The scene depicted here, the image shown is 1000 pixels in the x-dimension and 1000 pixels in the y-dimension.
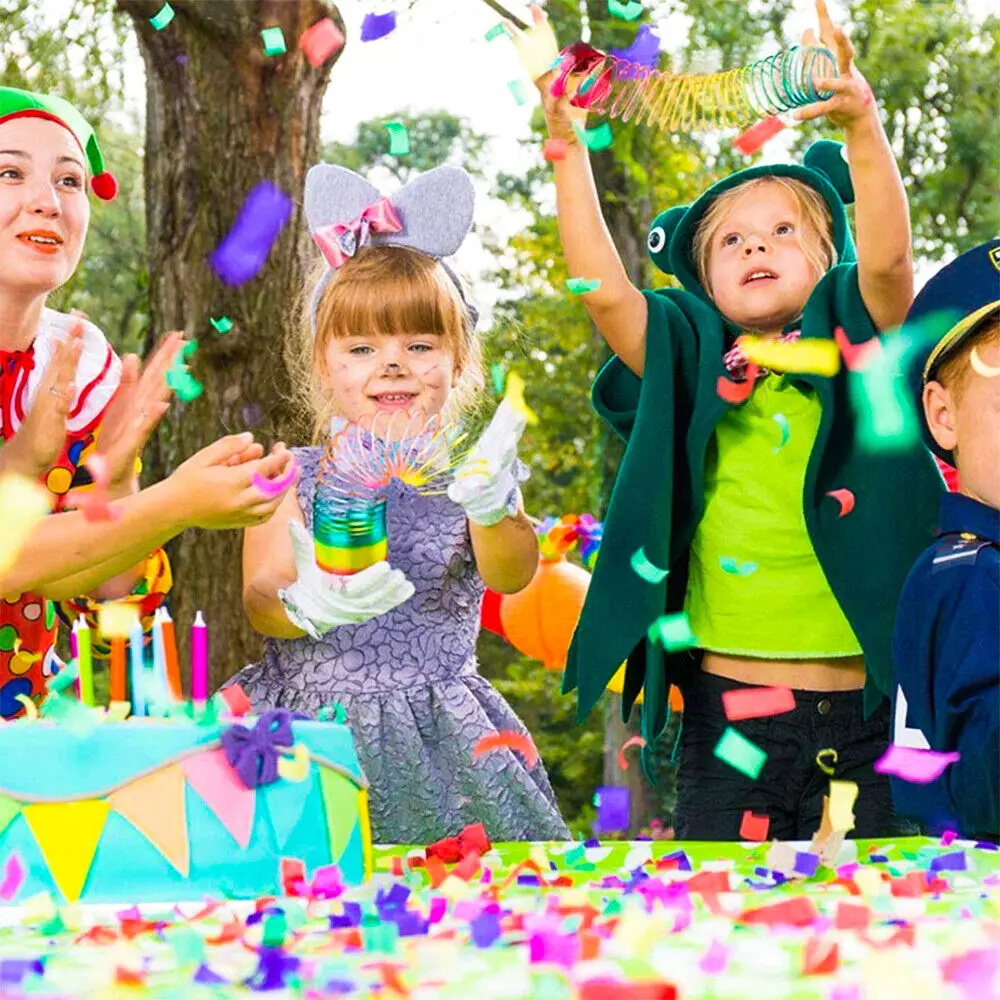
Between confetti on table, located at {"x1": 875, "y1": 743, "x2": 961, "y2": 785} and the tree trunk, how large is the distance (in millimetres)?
1476

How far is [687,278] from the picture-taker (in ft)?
6.94

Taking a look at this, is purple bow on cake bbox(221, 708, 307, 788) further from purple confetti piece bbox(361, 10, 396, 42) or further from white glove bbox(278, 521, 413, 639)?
purple confetti piece bbox(361, 10, 396, 42)

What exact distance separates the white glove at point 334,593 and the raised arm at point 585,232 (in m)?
0.48

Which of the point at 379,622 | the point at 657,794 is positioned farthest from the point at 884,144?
the point at 657,794

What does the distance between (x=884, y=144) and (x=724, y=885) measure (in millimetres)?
962

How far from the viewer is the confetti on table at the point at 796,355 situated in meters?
1.90

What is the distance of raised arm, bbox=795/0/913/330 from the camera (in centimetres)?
166

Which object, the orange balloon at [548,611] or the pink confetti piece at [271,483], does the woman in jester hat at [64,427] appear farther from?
the orange balloon at [548,611]

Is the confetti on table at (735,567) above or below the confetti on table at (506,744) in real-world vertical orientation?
above

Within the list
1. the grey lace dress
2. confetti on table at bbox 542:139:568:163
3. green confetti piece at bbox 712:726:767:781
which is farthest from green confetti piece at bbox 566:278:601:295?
green confetti piece at bbox 712:726:767:781

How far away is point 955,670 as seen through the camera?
1.49 meters

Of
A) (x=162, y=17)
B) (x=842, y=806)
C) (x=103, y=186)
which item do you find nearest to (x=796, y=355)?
(x=842, y=806)

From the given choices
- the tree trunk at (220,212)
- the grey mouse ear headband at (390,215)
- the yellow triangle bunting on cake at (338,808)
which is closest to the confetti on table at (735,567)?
the grey mouse ear headband at (390,215)

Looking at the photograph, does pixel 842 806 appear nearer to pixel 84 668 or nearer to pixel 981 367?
pixel 981 367
